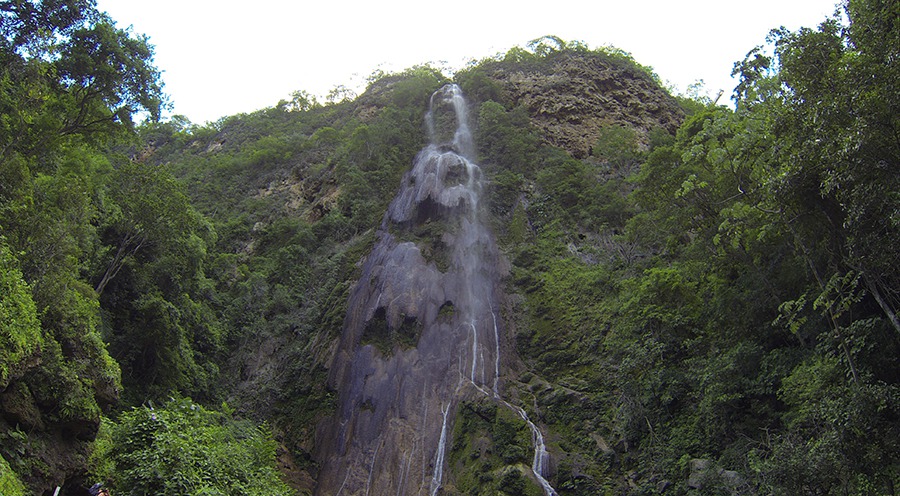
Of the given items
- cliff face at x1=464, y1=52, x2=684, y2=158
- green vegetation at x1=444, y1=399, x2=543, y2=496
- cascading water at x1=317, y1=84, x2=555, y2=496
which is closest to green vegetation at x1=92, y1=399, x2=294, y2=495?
cascading water at x1=317, y1=84, x2=555, y2=496

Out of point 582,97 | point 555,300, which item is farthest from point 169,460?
point 582,97

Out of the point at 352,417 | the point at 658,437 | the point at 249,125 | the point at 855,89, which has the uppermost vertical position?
the point at 249,125

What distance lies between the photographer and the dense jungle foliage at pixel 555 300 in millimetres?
8391

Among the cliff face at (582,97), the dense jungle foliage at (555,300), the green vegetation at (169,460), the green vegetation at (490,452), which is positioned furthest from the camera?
the cliff face at (582,97)

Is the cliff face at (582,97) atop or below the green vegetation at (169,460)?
atop

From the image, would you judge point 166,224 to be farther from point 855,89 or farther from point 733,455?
point 855,89

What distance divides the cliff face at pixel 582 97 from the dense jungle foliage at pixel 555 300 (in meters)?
4.51

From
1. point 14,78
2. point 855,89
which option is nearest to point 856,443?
point 855,89

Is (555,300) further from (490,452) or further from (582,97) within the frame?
(582,97)

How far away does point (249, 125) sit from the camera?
45.3m

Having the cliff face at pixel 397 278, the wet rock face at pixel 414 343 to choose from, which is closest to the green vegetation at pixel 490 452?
the cliff face at pixel 397 278

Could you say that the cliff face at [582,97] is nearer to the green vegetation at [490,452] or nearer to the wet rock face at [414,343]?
the wet rock face at [414,343]

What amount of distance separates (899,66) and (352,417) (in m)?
14.1

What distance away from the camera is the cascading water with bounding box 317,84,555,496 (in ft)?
49.0
